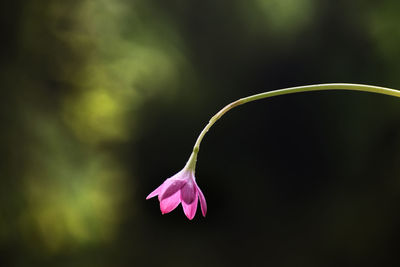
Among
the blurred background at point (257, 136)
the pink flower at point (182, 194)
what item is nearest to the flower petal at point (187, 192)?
the pink flower at point (182, 194)

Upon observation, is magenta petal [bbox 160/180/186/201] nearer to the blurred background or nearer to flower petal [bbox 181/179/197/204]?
flower petal [bbox 181/179/197/204]

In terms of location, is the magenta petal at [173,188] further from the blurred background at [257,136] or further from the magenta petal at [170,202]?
the blurred background at [257,136]

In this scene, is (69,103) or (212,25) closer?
(69,103)

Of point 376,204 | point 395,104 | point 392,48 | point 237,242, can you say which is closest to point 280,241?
point 237,242

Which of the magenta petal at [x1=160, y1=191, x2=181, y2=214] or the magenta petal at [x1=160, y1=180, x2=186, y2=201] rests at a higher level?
the magenta petal at [x1=160, y1=180, x2=186, y2=201]

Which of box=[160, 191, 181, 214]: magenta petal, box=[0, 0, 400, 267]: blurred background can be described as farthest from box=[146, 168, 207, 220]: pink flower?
box=[0, 0, 400, 267]: blurred background

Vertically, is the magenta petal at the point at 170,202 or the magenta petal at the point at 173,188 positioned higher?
the magenta petal at the point at 173,188

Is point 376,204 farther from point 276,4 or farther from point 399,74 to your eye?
point 276,4
